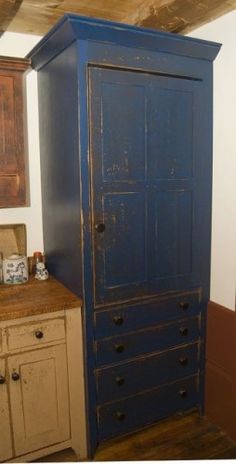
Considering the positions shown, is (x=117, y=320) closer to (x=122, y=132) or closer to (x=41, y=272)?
(x=41, y=272)

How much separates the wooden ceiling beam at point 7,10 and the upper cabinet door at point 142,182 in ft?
1.58

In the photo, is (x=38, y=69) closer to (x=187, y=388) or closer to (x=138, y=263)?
(x=138, y=263)

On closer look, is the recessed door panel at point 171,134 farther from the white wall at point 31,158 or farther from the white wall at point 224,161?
the white wall at point 31,158

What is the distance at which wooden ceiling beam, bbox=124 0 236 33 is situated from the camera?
1751 millimetres

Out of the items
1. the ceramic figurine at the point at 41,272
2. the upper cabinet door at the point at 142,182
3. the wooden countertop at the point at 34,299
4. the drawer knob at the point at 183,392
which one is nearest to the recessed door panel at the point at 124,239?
the upper cabinet door at the point at 142,182

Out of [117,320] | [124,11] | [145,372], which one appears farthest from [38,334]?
[124,11]

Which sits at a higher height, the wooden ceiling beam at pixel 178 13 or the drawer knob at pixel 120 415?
the wooden ceiling beam at pixel 178 13

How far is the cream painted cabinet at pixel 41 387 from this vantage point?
5.64 ft

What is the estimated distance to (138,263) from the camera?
6.35 feet

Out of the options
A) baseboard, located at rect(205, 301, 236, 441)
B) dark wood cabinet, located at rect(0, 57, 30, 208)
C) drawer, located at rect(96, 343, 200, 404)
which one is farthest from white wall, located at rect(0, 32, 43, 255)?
baseboard, located at rect(205, 301, 236, 441)

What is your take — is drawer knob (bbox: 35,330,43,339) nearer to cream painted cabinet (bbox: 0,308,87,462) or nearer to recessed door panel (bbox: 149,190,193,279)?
cream painted cabinet (bbox: 0,308,87,462)

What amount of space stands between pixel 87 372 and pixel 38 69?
67.8 inches

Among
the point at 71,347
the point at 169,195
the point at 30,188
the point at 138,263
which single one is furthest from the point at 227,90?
the point at 71,347

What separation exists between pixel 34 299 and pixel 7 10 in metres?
1.42
